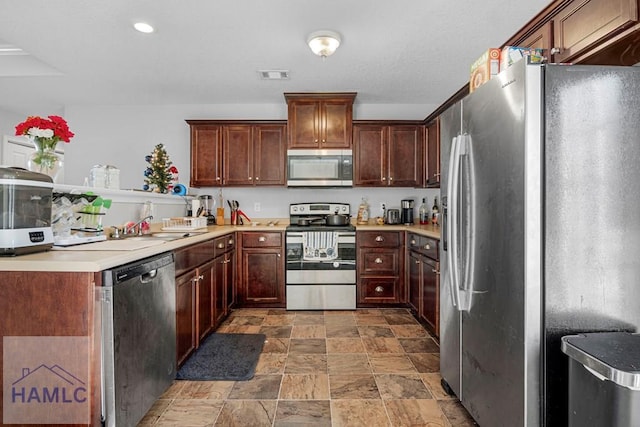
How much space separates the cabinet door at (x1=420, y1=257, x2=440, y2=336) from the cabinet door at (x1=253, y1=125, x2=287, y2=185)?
1.87m

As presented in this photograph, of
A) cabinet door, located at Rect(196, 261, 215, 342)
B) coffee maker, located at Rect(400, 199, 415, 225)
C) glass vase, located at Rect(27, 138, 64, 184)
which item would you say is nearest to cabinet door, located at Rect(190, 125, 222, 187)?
cabinet door, located at Rect(196, 261, 215, 342)

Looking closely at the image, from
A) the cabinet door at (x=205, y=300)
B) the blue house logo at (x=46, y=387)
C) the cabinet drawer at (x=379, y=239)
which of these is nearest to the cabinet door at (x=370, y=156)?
the cabinet drawer at (x=379, y=239)

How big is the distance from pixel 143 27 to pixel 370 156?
245 centimetres

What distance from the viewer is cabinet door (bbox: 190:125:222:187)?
3.92 meters

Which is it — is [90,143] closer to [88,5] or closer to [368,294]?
[88,5]

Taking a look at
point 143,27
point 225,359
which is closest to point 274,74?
point 143,27

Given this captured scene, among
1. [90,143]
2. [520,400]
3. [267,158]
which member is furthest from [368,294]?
[90,143]

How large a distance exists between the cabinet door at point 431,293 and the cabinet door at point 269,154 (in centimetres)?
187

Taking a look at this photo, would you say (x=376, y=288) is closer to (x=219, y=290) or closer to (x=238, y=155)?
(x=219, y=290)

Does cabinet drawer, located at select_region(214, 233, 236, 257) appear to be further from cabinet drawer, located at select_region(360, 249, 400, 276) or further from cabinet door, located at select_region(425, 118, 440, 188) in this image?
cabinet door, located at select_region(425, 118, 440, 188)

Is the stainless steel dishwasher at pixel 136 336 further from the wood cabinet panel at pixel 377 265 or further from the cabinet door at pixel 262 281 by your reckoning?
the wood cabinet panel at pixel 377 265

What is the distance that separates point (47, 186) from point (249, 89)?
2482 millimetres

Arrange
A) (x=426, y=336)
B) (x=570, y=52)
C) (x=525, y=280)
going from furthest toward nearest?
1. (x=426, y=336)
2. (x=570, y=52)
3. (x=525, y=280)

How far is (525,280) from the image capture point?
126cm
